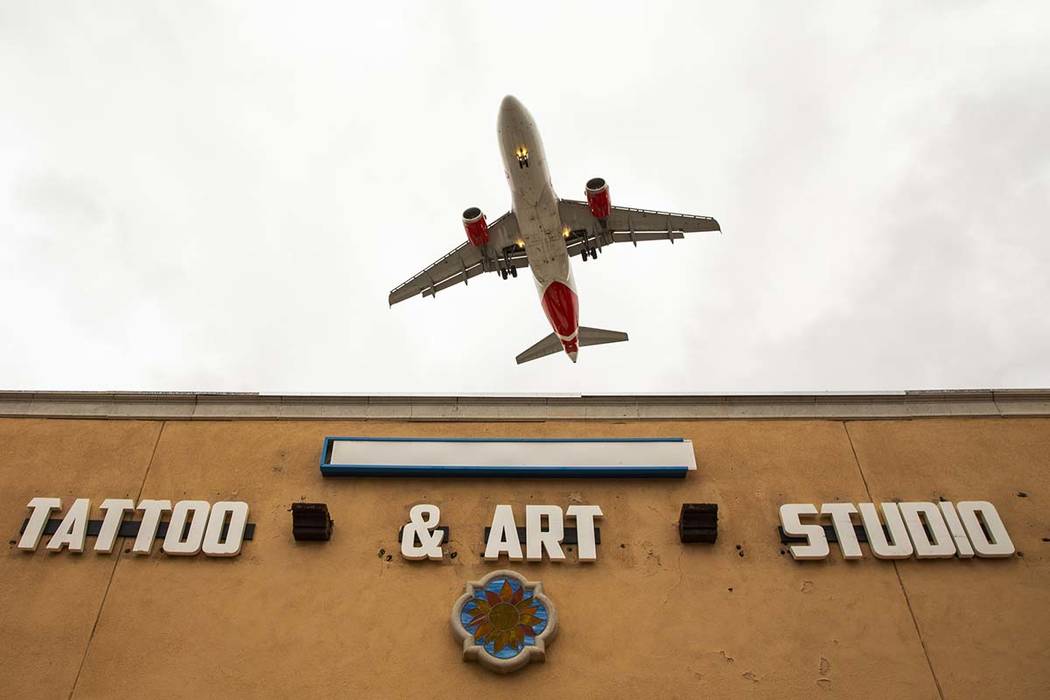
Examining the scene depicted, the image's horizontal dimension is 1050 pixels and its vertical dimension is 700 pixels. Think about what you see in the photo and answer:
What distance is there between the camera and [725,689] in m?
13.3

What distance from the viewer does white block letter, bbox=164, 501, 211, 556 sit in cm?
1539

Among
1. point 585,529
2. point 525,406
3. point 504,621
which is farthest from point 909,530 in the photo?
point 525,406

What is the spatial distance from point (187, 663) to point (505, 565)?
5.83 metres

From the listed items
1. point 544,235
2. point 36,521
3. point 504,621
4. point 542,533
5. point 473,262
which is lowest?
point 504,621

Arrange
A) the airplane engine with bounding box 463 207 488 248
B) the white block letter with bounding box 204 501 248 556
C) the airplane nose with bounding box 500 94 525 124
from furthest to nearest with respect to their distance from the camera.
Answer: the airplane engine with bounding box 463 207 488 248, the airplane nose with bounding box 500 94 525 124, the white block letter with bounding box 204 501 248 556

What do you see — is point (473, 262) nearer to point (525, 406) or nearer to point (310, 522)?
point (525, 406)

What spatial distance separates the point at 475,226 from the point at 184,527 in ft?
58.0

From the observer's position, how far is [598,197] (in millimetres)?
29484

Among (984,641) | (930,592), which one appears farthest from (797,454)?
(984,641)

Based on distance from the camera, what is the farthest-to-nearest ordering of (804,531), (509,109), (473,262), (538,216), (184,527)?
(473,262), (538,216), (509,109), (184,527), (804,531)

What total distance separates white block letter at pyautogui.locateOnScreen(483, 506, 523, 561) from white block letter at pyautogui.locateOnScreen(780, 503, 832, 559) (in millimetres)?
5223

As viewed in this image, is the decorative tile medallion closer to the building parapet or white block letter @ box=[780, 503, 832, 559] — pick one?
the building parapet

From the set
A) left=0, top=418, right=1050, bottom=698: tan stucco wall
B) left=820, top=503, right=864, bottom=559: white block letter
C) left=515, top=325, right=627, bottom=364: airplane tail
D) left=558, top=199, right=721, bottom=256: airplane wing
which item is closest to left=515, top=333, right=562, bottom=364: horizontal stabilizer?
left=515, top=325, right=627, bottom=364: airplane tail

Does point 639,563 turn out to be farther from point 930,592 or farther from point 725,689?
point 930,592
